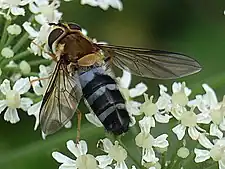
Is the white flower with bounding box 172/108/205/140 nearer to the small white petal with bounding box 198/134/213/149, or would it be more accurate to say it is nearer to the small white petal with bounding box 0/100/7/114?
the small white petal with bounding box 198/134/213/149


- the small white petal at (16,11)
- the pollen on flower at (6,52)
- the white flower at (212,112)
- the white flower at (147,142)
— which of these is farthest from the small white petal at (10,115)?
the white flower at (212,112)

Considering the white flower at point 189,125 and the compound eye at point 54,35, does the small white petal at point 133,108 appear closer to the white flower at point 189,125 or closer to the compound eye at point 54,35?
the white flower at point 189,125

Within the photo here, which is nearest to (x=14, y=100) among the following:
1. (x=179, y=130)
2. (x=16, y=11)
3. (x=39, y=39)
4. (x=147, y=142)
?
(x=39, y=39)

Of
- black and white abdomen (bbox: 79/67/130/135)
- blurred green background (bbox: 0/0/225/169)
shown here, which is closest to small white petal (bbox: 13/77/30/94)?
black and white abdomen (bbox: 79/67/130/135)

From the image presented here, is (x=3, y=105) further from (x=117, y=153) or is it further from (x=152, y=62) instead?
(x=152, y=62)

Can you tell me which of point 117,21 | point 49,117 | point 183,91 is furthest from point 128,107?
point 117,21
